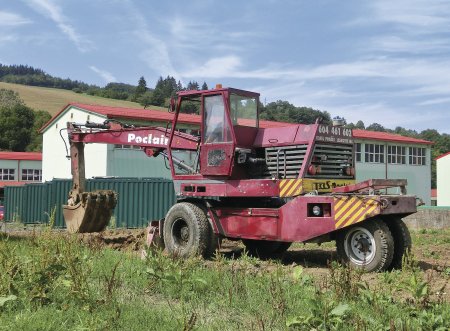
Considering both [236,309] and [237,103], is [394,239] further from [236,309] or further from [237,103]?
[236,309]

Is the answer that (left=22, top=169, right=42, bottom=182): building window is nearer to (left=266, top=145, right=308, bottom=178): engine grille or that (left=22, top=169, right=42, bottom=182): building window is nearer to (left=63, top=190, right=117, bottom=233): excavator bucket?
(left=63, top=190, right=117, bottom=233): excavator bucket

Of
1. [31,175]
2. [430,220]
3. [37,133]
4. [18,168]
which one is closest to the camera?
[430,220]

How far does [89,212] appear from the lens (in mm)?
12352

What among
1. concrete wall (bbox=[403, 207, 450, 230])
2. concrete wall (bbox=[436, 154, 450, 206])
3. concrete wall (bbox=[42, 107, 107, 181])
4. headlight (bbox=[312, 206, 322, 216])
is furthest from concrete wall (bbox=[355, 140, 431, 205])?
headlight (bbox=[312, 206, 322, 216])

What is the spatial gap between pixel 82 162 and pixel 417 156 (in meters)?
44.4

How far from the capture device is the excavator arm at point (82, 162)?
12305mm

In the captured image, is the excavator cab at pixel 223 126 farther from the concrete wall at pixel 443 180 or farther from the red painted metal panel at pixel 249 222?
the concrete wall at pixel 443 180

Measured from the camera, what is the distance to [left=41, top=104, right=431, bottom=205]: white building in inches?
1391

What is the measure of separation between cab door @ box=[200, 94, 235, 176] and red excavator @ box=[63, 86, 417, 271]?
0.06 feet

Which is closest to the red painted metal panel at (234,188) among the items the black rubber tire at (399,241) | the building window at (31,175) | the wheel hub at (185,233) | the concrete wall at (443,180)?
the wheel hub at (185,233)

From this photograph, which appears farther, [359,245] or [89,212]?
[89,212]

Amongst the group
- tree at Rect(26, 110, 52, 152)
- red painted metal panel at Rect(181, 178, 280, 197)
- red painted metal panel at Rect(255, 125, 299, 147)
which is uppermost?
tree at Rect(26, 110, 52, 152)

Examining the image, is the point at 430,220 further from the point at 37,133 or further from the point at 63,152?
the point at 37,133

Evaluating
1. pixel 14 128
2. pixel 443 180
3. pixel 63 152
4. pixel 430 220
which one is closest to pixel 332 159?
pixel 430 220
